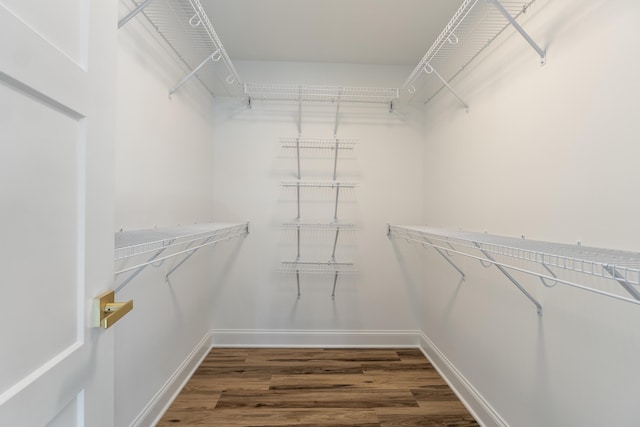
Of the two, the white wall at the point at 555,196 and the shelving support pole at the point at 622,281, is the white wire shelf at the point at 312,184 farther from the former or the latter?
the shelving support pole at the point at 622,281

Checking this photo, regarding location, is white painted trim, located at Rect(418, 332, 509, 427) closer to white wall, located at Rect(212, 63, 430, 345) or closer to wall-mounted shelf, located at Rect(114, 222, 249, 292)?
white wall, located at Rect(212, 63, 430, 345)

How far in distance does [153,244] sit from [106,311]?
589mm

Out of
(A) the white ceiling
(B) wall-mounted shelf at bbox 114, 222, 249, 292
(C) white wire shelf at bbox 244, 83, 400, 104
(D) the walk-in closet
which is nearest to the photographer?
(D) the walk-in closet

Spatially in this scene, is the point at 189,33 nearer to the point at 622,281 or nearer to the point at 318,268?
the point at 318,268

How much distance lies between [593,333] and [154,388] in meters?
2.06

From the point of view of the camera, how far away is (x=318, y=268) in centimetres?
252

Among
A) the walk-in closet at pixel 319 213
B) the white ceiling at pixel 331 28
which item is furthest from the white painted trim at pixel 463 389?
the white ceiling at pixel 331 28

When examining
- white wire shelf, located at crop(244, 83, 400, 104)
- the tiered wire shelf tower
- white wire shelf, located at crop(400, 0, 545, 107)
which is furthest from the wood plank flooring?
white wire shelf, located at crop(244, 83, 400, 104)

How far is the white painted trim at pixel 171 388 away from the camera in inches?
59.5

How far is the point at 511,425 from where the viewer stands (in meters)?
1.42

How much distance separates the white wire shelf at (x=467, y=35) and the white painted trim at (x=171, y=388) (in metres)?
2.50

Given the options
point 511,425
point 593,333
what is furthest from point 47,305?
point 511,425

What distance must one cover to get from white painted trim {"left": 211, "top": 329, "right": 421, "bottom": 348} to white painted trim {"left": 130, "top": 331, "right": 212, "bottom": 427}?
172 millimetres

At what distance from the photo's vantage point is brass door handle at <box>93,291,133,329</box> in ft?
1.96
